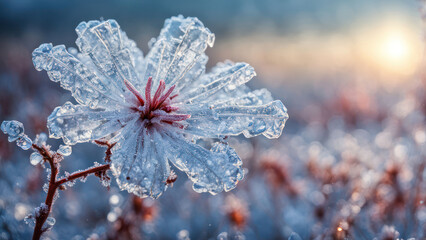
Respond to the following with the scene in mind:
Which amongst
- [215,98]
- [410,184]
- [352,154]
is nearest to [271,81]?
[352,154]

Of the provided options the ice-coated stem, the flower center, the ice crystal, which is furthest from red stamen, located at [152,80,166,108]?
the ice crystal

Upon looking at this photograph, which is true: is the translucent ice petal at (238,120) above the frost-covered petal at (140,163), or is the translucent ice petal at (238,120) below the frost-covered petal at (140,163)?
above

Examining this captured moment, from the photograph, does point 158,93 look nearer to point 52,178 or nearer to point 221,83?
point 221,83

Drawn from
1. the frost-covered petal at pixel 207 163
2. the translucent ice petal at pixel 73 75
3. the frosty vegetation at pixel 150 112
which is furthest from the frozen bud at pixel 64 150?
the frost-covered petal at pixel 207 163

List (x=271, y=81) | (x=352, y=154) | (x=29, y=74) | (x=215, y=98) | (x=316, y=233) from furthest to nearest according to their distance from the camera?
(x=271, y=81)
(x=29, y=74)
(x=352, y=154)
(x=316, y=233)
(x=215, y=98)

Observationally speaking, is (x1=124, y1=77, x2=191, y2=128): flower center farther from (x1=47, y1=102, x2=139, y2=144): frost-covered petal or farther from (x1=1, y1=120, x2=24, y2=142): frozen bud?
(x1=1, y1=120, x2=24, y2=142): frozen bud

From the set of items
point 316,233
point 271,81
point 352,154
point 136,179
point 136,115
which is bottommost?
point 136,179

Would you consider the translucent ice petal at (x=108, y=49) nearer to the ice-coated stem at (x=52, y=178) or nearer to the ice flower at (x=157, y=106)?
the ice flower at (x=157, y=106)

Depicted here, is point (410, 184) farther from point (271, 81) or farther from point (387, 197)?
point (271, 81)
